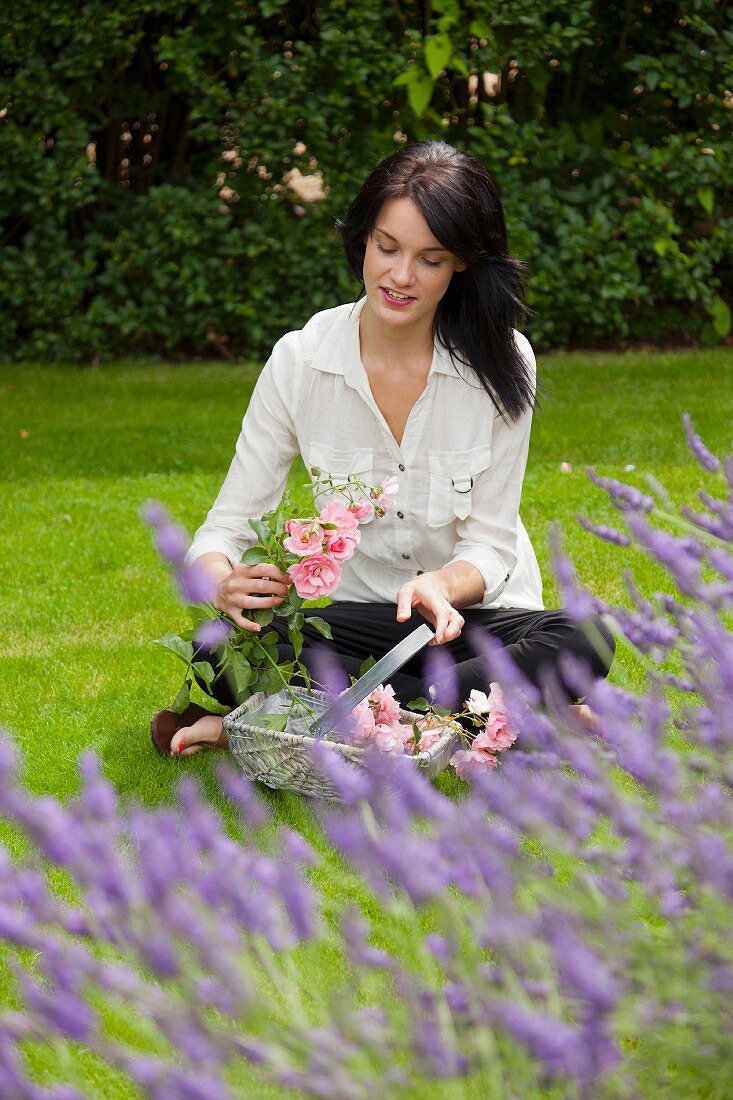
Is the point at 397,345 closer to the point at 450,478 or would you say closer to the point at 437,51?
the point at 450,478

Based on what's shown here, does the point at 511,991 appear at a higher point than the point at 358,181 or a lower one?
higher

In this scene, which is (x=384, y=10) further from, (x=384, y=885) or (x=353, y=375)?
(x=384, y=885)

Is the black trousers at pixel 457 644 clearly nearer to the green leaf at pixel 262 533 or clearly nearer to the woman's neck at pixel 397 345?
the green leaf at pixel 262 533

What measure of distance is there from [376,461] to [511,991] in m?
1.84

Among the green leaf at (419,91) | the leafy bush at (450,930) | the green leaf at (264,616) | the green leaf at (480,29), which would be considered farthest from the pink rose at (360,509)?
the green leaf at (480,29)

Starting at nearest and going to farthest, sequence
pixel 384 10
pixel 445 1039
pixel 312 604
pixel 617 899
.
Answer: pixel 445 1039, pixel 617 899, pixel 312 604, pixel 384 10

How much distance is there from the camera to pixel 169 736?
2.80 meters

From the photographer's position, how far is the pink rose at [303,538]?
7.66ft

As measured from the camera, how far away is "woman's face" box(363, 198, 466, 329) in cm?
255

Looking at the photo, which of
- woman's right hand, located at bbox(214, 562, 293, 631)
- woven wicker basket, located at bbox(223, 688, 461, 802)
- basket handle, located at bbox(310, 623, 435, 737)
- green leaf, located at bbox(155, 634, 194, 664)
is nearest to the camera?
basket handle, located at bbox(310, 623, 435, 737)

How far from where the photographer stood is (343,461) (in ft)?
9.28

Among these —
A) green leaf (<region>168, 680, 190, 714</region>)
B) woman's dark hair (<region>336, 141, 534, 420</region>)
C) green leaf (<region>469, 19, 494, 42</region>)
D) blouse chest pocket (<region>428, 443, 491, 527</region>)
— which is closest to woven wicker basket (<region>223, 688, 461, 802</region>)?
green leaf (<region>168, 680, 190, 714</region>)

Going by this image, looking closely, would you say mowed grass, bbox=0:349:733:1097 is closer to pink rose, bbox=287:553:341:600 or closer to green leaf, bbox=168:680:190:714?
green leaf, bbox=168:680:190:714

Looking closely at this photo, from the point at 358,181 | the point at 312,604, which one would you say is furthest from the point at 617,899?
the point at 358,181
